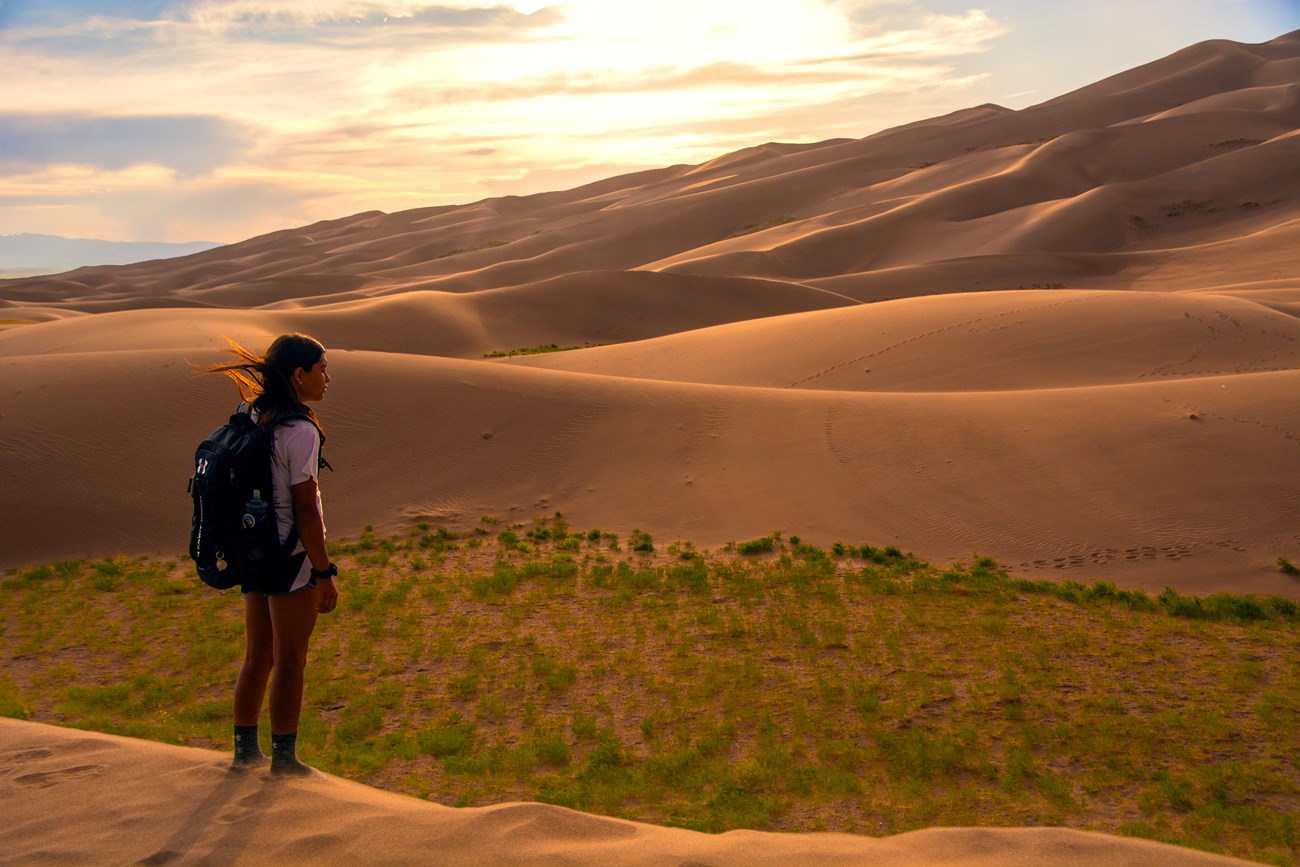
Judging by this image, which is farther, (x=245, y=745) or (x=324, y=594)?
(x=245, y=745)

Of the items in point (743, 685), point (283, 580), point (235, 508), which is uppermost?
point (235, 508)

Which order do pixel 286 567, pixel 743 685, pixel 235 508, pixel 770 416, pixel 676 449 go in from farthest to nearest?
pixel 770 416
pixel 676 449
pixel 743 685
pixel 286 567
pixel 235 508

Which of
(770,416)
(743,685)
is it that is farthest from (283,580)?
(770,416)

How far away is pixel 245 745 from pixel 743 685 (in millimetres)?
3650

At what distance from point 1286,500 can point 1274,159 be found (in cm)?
6083

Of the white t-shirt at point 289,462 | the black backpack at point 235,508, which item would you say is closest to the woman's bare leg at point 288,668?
the black backpack at point 235,508

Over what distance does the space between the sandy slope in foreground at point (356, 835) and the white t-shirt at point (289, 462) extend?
1.18 metres

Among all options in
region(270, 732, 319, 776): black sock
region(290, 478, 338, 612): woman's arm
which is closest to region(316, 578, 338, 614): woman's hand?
region(290, 478, 338, 612): woman's arm

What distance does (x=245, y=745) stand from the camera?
15.2 ft

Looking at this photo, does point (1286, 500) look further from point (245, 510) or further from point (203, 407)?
point (203, 407)

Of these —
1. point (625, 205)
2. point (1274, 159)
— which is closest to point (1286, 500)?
point (1274, 159)

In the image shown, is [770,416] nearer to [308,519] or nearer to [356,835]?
[308,519]

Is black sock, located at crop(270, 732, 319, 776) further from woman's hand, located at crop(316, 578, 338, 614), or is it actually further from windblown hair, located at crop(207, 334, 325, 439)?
windblown hair, located at crop(207, 334, 325, 439)

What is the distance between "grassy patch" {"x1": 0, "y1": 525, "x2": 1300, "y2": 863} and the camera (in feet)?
18.4
